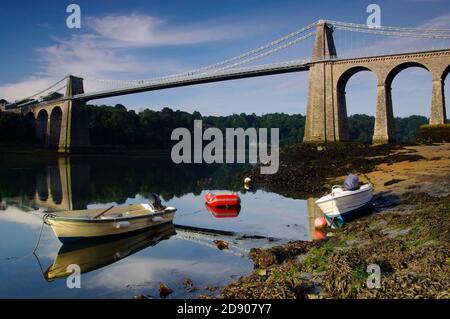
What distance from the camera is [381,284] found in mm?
6176

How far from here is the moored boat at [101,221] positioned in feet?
35.9

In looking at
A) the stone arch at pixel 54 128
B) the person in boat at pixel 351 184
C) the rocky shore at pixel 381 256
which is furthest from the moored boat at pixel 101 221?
the stone arch at pixel 54 128

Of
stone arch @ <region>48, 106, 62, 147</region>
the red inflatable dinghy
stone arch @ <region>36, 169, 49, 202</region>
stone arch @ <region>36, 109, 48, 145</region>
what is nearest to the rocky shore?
the red inflatable dinghy

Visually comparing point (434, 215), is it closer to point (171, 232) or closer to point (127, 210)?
point (171, 232)

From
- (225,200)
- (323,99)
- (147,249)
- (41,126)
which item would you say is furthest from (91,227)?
(41,126)

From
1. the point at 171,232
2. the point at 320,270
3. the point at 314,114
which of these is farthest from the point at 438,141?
the point at 320,270

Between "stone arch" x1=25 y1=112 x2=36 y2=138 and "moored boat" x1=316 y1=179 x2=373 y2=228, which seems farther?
"stone arch" x1=25 y1=112 x2=36 y2=138

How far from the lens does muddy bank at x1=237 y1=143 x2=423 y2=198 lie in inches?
893

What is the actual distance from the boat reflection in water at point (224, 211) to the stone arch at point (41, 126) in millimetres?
69335

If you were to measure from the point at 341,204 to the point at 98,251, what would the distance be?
23.0 ft

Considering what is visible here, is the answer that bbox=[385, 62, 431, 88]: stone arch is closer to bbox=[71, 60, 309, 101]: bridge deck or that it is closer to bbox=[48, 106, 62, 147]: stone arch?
bbox=[71, 60, 309, 101]: bridge deck

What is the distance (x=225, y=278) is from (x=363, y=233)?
158 inches

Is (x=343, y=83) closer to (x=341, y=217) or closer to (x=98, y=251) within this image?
(x=341, y=217)

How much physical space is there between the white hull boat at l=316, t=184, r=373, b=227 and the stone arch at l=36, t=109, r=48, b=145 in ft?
248
